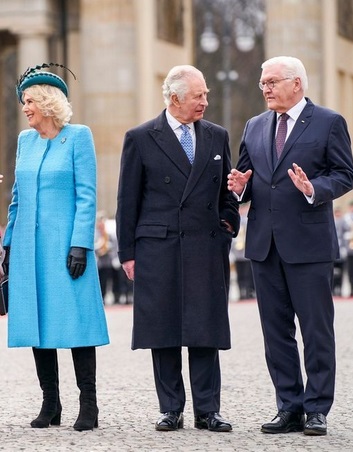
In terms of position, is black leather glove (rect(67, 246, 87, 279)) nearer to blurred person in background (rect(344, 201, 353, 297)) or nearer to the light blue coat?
the light blue coat

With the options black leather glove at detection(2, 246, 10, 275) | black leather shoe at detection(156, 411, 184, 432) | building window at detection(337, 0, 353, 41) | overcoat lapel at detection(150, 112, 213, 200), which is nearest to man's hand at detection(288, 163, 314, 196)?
overcoat lapel at detection(150, 112, 213, 200)

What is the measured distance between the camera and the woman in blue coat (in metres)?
9.59

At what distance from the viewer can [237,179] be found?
9.47 metres

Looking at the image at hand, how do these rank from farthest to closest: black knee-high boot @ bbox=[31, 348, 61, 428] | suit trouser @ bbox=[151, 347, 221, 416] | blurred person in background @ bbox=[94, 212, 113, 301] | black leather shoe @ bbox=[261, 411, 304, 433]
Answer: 1. blurred person in background @ bbox=[94, 212, 113, 301]
2. black knee-high boot @ bbox=[31, 348, 61, 428]
3. suit trouser @ bbox=[151, 347, 221, 416]
4. black leather shoe @ bbox=[261, 411, 304, 433]

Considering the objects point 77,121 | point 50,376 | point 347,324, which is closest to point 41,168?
point 50,376

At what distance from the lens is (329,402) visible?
371 inches

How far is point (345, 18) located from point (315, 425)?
29.4m

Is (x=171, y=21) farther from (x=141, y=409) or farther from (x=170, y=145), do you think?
(x=170, y=145)

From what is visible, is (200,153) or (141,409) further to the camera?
(141,409)

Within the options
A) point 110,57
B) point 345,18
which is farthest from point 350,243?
point 345,18

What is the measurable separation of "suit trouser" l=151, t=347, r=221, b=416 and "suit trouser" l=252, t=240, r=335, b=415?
1.16 feet

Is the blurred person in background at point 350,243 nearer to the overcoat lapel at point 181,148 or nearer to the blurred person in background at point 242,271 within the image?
the blurred person in background at point 242,271

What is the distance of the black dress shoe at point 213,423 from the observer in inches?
374

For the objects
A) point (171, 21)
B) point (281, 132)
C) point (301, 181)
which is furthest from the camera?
point (171, 21)
